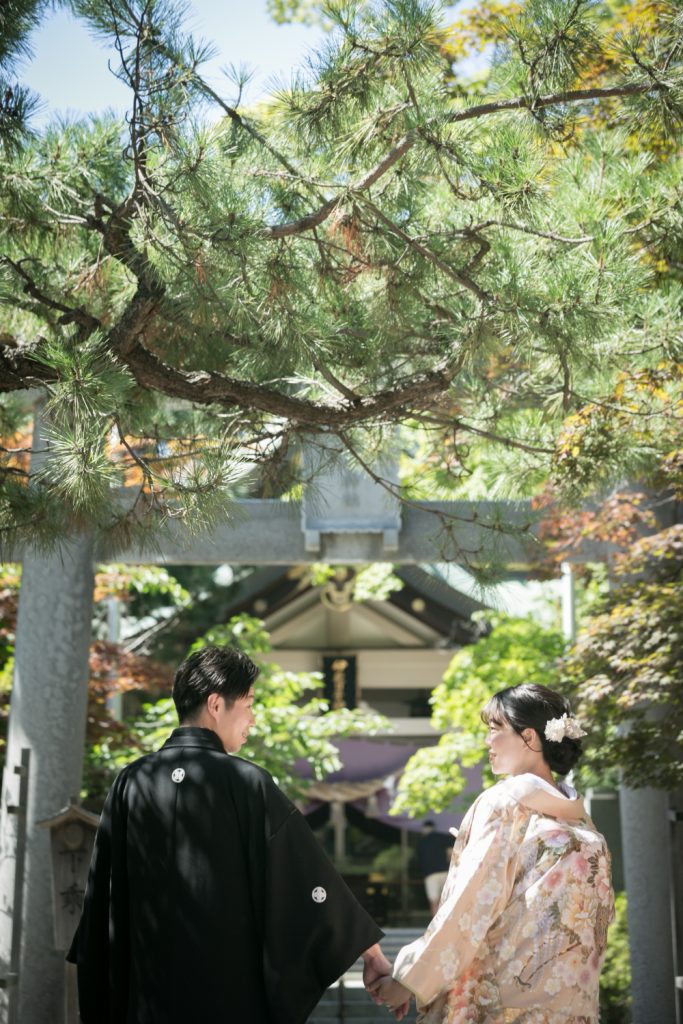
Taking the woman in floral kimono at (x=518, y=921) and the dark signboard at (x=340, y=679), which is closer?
the woman in floral kimono at (x=518, y=921)

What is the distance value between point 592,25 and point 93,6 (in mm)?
1214

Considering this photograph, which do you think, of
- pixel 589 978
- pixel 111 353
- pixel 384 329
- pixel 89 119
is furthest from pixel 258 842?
pixel 89 119

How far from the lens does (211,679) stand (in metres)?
2.47

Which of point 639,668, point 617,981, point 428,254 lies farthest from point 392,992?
point 617,981

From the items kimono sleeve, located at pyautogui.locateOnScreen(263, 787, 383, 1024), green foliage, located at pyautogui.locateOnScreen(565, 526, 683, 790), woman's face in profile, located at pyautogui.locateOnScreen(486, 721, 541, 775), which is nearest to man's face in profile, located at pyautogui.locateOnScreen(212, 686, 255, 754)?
kimono sleeve, located at pyautogui.locateOnScreen(263, 787, 383, 1024)

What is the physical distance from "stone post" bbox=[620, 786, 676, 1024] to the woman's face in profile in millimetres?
3332

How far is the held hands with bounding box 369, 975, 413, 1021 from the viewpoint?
2537mm

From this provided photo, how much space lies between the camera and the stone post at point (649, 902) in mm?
5648

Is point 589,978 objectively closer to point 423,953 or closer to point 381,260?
point 423,953

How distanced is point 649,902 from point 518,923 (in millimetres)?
3599

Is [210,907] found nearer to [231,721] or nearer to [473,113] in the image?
[231,721]

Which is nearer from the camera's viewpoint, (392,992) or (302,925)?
(302,925)

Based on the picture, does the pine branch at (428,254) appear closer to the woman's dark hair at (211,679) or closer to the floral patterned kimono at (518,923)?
the woman's dark hair at (211,679)

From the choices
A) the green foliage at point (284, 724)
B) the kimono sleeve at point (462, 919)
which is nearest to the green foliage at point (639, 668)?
the kimono sleeve at point (462, 919)
